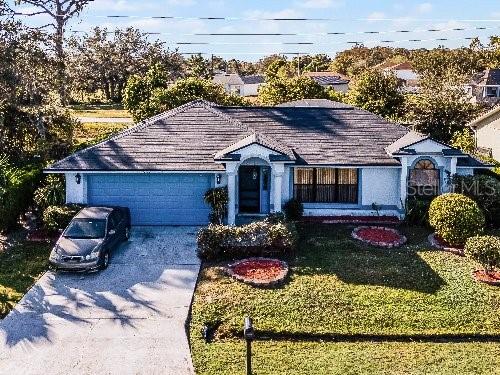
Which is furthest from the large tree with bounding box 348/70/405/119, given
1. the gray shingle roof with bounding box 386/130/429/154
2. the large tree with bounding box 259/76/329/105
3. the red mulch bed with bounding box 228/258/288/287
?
the red mulch bed with bounding box 228/258/288/287

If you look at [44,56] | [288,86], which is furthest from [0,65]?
[288,86]

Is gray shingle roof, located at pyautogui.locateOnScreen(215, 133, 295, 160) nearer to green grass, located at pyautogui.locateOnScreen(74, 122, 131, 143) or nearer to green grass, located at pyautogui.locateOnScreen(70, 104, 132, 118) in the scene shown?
green grass, located at pyautogui.locateOnScreen(74, 122, 131, 143)

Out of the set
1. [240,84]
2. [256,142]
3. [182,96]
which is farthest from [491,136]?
[240,84]

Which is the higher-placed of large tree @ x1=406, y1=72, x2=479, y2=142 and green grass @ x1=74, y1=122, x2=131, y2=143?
large tree @ x1=406, y1=72, x2=479, y2=142

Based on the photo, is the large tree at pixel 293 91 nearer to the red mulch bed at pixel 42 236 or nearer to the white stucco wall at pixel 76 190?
the white stucco wall at pixel 76 190

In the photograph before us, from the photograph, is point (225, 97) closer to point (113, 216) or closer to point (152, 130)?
point (152, 130)

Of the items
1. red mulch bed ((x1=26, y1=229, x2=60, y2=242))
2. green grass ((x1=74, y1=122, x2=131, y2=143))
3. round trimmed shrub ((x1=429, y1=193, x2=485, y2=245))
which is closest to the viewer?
round trimmed shrub ((x1=429, y1=193, x2=485, y2=245))
